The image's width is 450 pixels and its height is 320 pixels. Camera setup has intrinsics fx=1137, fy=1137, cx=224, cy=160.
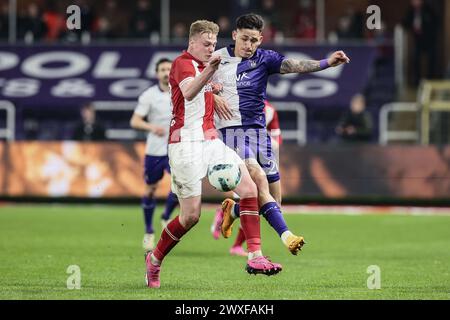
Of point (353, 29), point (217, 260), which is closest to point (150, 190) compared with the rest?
point (217, 260)

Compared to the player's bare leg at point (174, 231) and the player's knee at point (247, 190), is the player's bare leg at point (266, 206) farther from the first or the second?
the player's bare leg at point (174, 231)

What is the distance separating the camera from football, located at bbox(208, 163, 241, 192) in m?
9.75

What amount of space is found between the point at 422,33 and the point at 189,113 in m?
18.0

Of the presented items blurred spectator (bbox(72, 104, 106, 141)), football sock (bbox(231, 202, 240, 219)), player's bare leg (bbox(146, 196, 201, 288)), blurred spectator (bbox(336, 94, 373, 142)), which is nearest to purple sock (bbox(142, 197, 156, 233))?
football sock (bbox(231, 202, 240, 219))

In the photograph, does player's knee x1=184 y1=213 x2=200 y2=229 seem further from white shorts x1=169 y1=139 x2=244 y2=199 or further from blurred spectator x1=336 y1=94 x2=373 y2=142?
blurred spectator x1=336 y1=94 x2=373 y2=142

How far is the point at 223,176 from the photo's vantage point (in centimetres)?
975

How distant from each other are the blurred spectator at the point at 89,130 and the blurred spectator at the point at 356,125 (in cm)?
482

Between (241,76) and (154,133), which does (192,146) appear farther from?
(154,133)

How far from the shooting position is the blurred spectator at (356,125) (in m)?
22.6

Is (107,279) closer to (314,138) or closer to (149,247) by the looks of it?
(149,247)

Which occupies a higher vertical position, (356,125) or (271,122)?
(271,122)

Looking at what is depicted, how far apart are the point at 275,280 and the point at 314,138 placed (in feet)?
46.5

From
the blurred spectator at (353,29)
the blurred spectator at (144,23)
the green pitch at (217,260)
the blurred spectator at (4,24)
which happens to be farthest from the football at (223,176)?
the blurred spectator at (4,24)

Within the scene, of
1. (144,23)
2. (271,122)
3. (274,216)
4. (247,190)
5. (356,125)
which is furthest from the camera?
(144,23)
